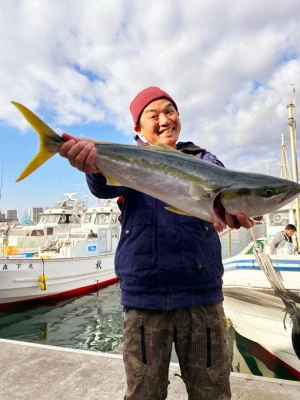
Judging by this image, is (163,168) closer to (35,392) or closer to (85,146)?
(85,146)

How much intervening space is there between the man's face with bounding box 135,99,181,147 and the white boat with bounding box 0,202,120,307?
13156 mm

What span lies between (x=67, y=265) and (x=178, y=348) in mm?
15251

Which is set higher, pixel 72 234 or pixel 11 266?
pixel 72 234

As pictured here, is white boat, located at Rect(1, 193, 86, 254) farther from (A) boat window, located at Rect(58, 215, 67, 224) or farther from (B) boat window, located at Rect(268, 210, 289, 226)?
(B) boat window, located at Rect(268, 210, 289, 226)

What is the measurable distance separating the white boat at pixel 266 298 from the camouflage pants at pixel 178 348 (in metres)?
3.85

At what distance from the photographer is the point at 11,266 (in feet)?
47.5

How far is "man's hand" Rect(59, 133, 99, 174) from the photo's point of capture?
2232 millimetres

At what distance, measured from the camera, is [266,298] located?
6801mm

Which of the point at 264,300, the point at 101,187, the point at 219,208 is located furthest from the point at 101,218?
the point at 219,208

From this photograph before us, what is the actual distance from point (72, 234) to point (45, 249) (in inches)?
65.1

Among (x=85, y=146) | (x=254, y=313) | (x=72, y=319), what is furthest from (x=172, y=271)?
(x=72, y=319)

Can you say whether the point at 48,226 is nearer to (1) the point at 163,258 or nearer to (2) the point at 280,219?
(2) the point at 280,219

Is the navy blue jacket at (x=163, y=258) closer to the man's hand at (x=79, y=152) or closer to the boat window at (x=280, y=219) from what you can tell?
the man's hand at (x=79, y=152)

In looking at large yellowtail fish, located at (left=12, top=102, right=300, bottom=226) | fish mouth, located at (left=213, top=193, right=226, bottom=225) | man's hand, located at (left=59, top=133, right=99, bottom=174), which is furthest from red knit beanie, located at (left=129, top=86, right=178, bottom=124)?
fish mouth, located at (left=213, top=193, right=226, bottom=225)
